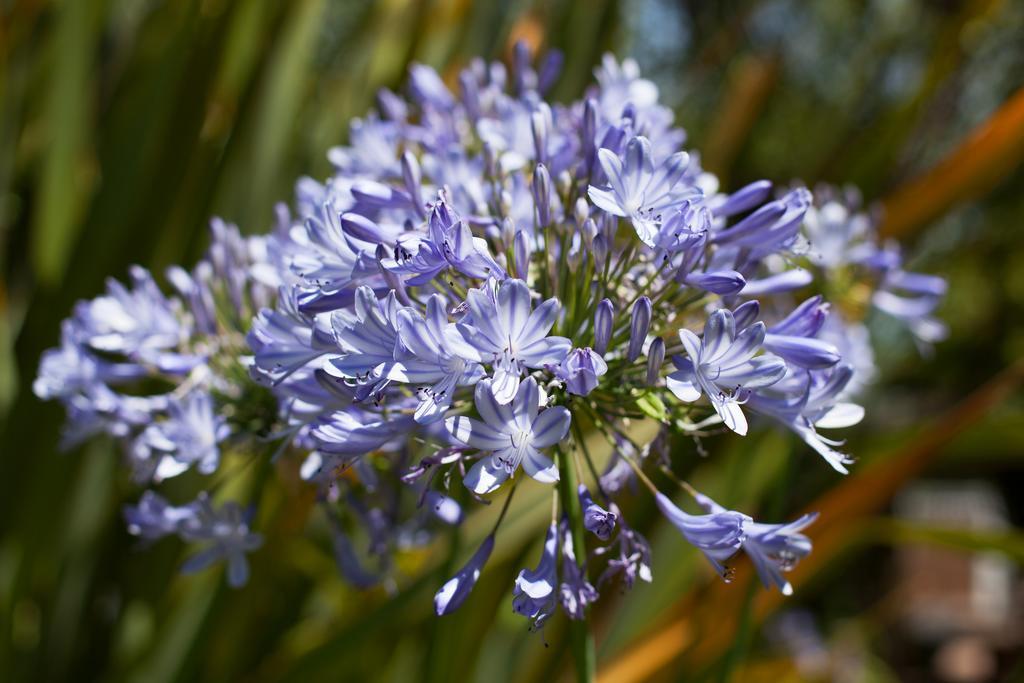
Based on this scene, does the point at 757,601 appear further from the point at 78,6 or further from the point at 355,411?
the point at 78,6

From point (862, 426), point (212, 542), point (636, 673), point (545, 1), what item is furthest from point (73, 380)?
point (862, 426)

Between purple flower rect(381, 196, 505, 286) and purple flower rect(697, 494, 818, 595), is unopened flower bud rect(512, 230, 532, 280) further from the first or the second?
purple flower rect(697, 494, 818, 595)

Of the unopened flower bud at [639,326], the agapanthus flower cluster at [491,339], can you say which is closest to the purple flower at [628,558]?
the agapanthus flower cluster at [491,339]

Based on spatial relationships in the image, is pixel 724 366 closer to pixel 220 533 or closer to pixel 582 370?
pixel 582 370

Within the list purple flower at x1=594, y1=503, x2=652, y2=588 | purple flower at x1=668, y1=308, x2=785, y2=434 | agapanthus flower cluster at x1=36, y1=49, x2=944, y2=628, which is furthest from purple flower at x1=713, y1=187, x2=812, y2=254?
purple flower at x1=594, y1=503, x2=652, y2=588

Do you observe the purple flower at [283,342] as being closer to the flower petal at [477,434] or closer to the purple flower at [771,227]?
the flower petal at [477,434]

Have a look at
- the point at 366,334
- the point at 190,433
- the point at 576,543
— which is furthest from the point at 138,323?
the point at 576,543

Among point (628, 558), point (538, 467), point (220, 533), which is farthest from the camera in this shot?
point (220, 533)
